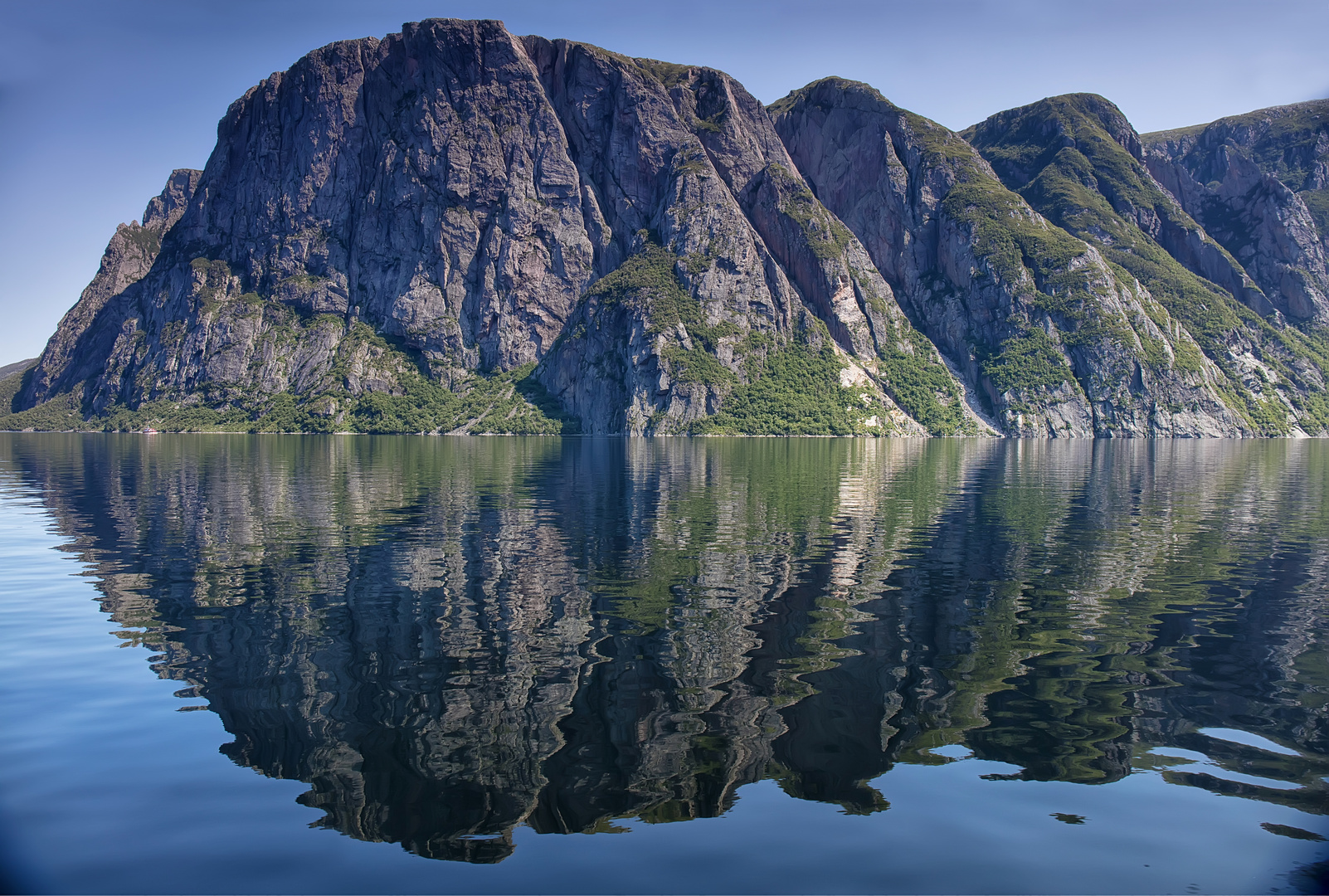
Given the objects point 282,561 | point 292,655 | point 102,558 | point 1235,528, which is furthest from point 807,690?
point 1235,528

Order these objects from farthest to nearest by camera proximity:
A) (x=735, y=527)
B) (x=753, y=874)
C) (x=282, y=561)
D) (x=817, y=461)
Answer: (x=817, y=461), (x=735, y=527), (x=282, y=561), (x=753, y=874)

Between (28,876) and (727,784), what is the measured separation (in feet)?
30.6

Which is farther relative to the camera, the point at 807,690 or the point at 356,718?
the point at 807,690

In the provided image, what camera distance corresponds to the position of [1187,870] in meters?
11.0

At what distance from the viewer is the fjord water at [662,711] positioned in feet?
37.4

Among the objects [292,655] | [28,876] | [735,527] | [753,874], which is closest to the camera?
[28,876]

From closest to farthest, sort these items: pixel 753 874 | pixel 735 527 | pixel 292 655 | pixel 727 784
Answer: pixel 753 874
pixel 727 784
pixel 292 655
pixel 735 527

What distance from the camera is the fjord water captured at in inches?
449

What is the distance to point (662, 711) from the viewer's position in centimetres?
1686

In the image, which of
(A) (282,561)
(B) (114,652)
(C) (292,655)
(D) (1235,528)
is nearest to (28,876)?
(C) (292,655)

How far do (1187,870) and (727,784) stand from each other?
640cm

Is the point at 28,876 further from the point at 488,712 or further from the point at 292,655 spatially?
the point at 292,655

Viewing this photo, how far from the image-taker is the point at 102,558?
111ft

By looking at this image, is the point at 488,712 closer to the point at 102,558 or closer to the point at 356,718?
the point at 356,718
